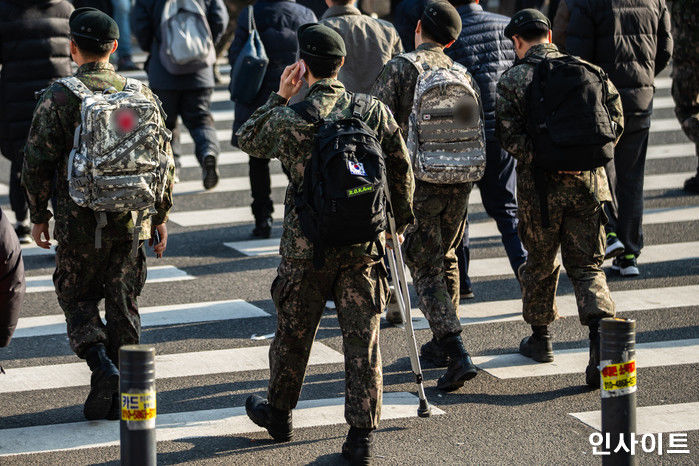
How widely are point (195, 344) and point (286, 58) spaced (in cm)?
331

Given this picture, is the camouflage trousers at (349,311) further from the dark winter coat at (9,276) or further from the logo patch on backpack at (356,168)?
the dark winter coat at (9,276)

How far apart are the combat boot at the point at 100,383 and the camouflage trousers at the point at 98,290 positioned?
0.18ft

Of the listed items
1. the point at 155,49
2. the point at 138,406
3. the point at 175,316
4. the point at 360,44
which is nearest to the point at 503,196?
the point at 360,44

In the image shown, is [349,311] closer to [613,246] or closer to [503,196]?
[503,196]

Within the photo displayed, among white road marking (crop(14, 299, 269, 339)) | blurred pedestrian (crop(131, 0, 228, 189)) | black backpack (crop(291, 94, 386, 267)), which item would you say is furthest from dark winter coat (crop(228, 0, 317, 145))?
black backpack (crop(291, 94, 386, 267))

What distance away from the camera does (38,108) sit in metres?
5.60

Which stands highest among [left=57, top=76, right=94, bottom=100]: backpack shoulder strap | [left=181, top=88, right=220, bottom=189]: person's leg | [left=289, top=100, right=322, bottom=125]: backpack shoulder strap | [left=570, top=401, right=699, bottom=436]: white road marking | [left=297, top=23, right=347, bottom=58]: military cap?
[left=297, top=23, right=347, bottom=58]: military cap

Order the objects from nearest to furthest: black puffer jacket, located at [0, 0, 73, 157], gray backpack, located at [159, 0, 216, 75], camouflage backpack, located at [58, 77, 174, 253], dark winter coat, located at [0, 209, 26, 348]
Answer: dark winter coat, located at [0, 209, 26, 348]
camouflage backpack, located at [58, 77, 174, 253]
black puffer jacket, located at [0, 0, 73, 157]
gray backpack, located at [159, 0, 216, 75]

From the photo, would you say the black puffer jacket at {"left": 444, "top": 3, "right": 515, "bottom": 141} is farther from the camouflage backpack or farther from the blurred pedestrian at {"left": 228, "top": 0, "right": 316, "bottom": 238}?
the camouflage backpack

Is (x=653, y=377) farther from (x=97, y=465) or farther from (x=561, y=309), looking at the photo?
(x=97, y=465)

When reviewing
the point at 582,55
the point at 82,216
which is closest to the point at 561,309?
the point at 582,55

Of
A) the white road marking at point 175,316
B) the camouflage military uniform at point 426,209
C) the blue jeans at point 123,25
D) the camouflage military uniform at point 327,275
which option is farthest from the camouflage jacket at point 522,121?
the blue jeans at point 123,25

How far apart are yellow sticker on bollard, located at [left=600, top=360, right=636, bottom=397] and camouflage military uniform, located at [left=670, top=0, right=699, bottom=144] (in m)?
6.36

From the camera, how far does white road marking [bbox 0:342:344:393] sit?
6.43 metres
